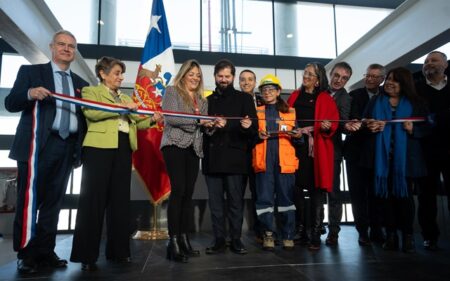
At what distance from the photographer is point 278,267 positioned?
1972 millimetres

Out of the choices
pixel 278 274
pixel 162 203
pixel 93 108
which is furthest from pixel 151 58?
pixel 278 274

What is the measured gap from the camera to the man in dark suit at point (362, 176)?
2.87 metres

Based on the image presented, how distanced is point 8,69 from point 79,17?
1.37 metres

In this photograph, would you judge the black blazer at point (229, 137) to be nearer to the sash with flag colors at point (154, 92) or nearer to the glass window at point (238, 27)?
the sash with flag colors at point (154, 92)

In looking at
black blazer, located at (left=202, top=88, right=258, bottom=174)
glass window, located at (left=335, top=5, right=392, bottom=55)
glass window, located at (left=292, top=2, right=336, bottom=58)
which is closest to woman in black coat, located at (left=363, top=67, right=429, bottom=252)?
black blazer, located at (left=202, top=88, right=258, bottom=174)

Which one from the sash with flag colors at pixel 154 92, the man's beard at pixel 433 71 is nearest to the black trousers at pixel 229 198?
the sash with flag colors at pixel 154 92

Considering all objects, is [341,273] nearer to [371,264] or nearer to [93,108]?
[371,264]

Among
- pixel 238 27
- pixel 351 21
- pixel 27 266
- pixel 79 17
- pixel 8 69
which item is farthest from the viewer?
pixel 351 21

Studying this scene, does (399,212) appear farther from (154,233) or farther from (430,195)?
(154,233)

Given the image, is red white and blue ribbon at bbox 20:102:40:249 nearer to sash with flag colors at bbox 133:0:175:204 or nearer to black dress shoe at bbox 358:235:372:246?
sash with flag colors at bbox 133:0:175:204

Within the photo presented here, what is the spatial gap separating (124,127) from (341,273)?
1.58 metres

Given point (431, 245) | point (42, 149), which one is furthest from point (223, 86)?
point (431, 245)

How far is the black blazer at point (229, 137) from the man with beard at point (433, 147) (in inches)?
56.7

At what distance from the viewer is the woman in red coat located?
8.64 ft
